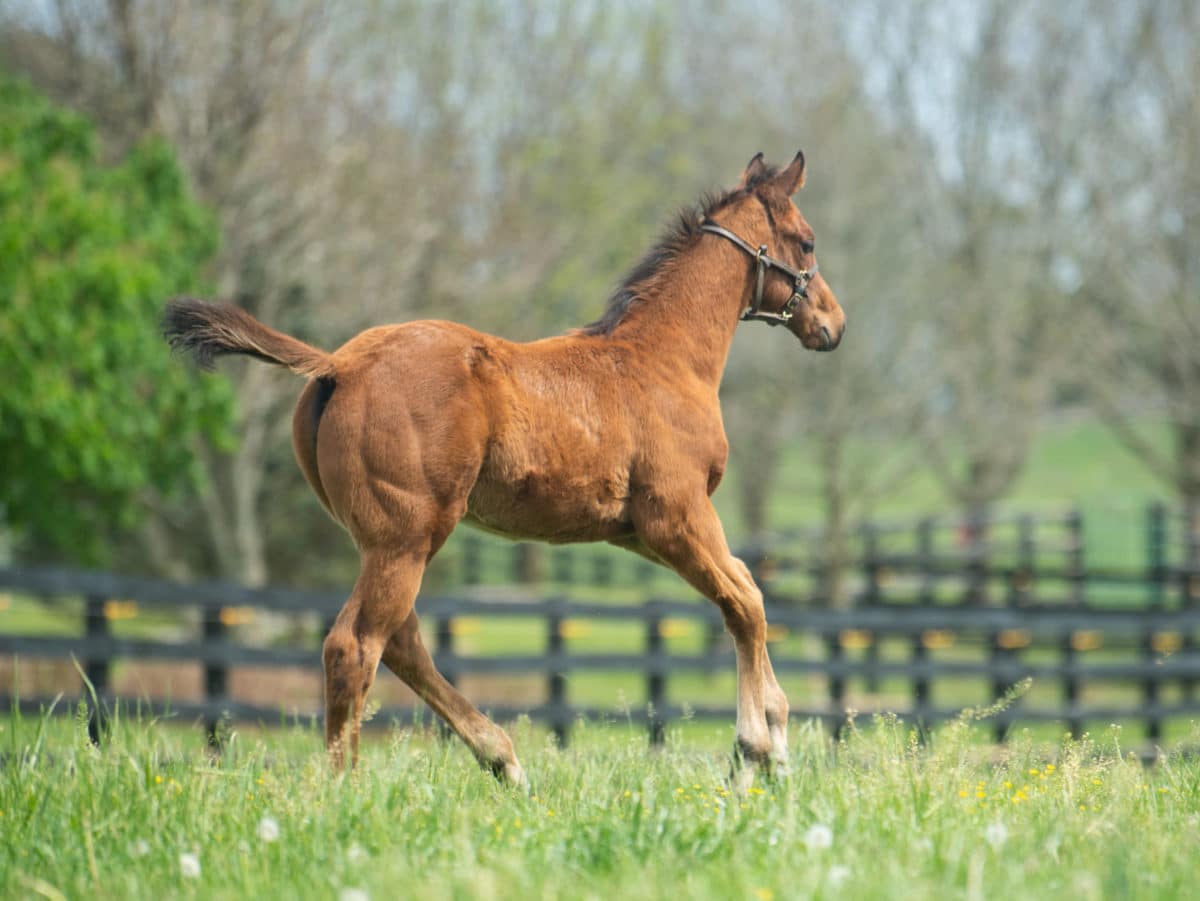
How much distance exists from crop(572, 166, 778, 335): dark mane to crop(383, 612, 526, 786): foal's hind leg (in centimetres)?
135

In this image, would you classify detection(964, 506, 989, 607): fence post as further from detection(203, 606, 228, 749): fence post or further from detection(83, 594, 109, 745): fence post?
detection(83, 594, 109, 745): fence post

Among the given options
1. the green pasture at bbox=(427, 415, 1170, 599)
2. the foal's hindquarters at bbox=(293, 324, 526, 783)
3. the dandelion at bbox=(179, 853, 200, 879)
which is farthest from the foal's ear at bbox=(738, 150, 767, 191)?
the green pasture at bbox=(427, 415, 1170, 599)

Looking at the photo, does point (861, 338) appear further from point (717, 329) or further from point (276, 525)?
point (717, 329)

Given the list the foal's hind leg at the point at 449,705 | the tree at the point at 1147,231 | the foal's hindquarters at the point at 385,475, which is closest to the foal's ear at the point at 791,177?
the foal's hindquarters at the point at 385,475

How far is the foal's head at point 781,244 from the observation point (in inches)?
204

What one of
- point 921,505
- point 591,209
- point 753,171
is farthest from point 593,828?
point 921,505

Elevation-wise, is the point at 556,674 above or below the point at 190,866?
above

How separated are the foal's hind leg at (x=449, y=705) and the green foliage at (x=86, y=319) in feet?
21.9

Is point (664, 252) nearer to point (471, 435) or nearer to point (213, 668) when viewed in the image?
point (471, 435)

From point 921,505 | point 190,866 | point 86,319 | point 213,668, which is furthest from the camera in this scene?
point 921,505

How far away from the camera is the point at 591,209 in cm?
1992

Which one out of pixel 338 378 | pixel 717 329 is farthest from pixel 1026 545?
pixel 338 378

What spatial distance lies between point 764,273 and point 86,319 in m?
8.41

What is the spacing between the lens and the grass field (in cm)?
328
